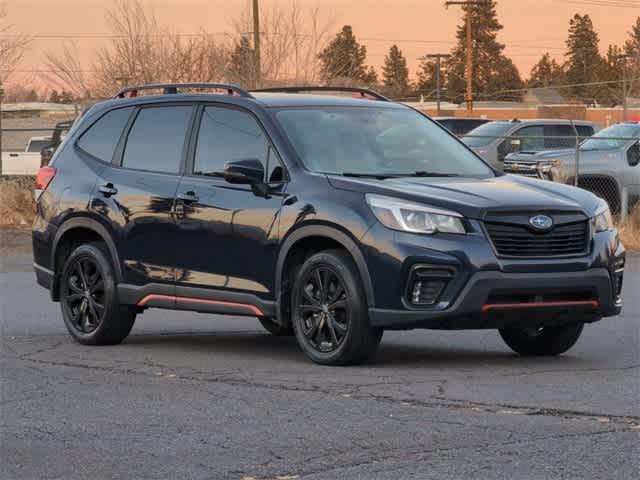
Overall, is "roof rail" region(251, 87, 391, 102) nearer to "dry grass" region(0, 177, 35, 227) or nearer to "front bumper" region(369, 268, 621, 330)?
"front bumper" region(369, 268, 621, 330)

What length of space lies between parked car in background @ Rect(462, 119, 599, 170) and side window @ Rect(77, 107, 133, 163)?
17809 millimetres

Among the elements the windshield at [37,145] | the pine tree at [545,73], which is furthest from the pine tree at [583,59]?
the windshield at [37,145]

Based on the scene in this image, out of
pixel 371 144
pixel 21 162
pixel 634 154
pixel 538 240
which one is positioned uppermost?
pixel 371 144

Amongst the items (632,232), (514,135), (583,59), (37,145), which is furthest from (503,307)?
(583,59)

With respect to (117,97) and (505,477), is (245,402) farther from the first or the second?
(117,97)

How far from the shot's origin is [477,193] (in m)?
9.68

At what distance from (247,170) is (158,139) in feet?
4.27

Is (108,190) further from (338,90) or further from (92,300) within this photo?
(338,90)

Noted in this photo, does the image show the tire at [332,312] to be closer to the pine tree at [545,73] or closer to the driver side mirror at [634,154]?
the driver side mirror at [634,154]

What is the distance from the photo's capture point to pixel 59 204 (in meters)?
11.8

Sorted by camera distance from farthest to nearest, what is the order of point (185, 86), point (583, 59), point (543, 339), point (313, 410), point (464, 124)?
1. point (583, 59)
2. point (464, 124)
3. point (185, 86)
4. point (543, 339)
5. point (313, 410)

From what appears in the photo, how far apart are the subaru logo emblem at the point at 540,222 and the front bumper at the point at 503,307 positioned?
294 mm

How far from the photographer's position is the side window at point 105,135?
11.6 m

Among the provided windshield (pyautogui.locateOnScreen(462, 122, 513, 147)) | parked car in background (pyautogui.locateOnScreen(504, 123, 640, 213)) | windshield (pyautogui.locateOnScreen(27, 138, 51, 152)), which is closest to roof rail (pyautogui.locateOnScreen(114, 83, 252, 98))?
parked car in background (pyautogui.locateOnScreen(504, 123, 640, 213))
